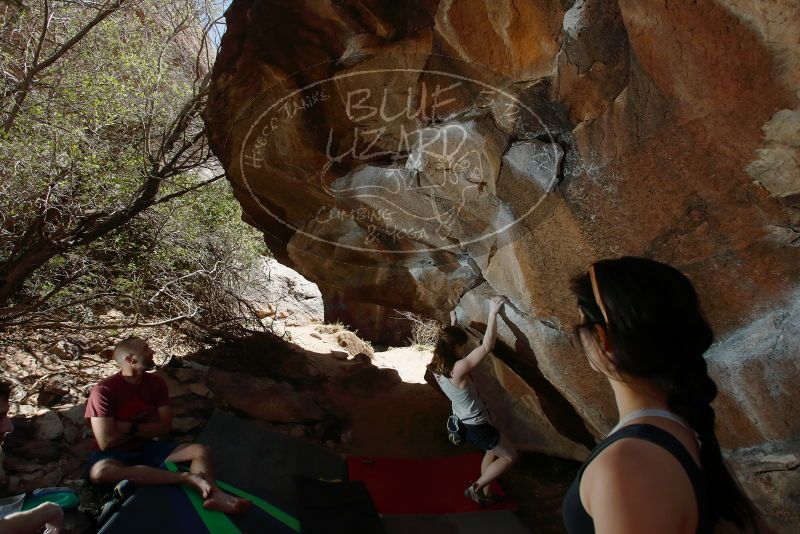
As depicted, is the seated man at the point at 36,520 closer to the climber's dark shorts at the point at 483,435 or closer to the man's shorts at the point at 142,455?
the man's shorts at the point at 142,455

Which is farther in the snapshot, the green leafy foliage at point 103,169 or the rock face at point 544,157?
the green leafy foliage at point 103,169

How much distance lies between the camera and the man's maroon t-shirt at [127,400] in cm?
324

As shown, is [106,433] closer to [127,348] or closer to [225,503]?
[127,348]

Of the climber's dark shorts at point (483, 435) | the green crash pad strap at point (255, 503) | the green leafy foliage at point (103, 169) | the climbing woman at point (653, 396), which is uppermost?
the green leafy foliage at point (103, 169)

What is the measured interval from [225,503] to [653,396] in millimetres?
2796

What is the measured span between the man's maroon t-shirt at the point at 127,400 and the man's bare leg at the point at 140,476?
217 mm

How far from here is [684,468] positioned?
829 mm

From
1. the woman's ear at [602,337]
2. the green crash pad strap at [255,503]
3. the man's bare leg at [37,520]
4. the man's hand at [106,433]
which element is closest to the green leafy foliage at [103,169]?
the man's hand at [106,433]

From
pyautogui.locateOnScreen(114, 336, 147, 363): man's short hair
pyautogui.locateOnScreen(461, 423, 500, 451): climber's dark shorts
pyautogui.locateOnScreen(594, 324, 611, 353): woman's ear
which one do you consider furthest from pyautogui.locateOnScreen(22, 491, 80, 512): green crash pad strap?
pyautogui.locateOnScreen(594, 324, 611, 353): woman's ear

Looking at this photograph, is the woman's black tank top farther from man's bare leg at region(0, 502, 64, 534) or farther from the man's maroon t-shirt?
the man's maroon t-shirt

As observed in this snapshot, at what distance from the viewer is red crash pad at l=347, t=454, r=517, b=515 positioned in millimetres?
3922

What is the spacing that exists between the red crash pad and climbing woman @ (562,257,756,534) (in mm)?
3218

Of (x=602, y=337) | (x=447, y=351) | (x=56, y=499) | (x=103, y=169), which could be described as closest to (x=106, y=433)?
(x=56, y=499)

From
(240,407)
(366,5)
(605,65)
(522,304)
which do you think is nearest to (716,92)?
(605,65)
